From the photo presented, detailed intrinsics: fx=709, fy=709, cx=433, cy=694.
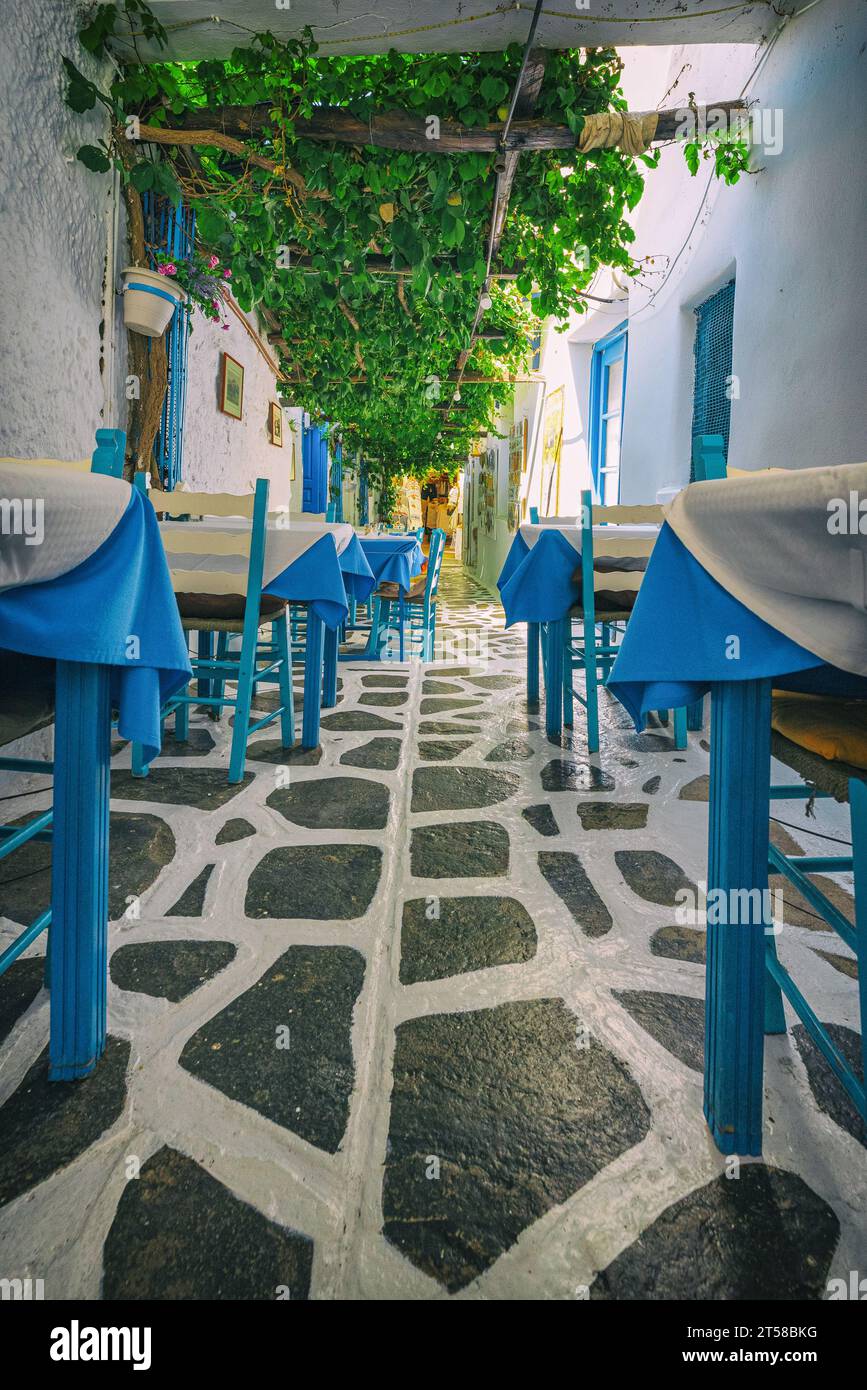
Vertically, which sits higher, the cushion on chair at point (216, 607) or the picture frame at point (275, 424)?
the picture frame at point (275, 424)

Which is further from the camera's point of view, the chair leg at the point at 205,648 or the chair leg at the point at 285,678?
the chair leg at the point at 205,648

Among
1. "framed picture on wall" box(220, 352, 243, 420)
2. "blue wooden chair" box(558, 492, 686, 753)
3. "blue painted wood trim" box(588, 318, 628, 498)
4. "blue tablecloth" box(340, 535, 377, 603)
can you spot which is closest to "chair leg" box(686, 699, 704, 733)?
"blue wooden chair" box(558, 492, 686, 753)

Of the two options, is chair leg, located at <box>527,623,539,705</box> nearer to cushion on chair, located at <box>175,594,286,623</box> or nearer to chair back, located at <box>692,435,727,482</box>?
cushion on chair, located at <box>175,594,286,623</box>

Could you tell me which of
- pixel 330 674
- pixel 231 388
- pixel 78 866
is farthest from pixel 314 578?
pixel 231 388

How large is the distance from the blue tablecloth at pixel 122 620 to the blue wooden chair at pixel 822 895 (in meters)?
0.93

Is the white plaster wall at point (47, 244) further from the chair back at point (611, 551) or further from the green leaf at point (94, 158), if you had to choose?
the chair back at point (611, 551)

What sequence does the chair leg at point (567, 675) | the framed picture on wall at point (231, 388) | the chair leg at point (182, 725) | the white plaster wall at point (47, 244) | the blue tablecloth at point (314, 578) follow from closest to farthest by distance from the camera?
the white plaster wall at point (47, 244), the blue tablecloth at point (314, 578), the chair leg at point (182, 725), the chair leg at point (567, 675), the framed picture on wall at point (231, 388)

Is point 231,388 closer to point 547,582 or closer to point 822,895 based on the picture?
point 547,582

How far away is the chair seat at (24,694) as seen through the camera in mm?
1083

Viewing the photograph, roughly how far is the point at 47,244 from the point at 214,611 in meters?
1.53

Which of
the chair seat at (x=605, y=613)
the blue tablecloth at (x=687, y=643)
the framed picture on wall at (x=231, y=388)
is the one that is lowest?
the blue tablecloth at (x=687, y=643)

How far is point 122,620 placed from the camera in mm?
1031

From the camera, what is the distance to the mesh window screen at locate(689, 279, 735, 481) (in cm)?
407

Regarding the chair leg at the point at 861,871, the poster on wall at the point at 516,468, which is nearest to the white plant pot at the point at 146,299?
the chair leg at the point at 861,871
